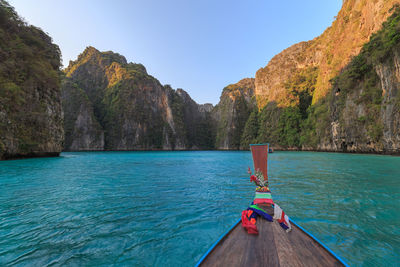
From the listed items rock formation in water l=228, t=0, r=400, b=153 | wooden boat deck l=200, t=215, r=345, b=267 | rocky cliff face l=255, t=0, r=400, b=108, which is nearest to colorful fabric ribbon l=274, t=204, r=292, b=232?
wooden boat deck l=200, t=215, r=345, b=267

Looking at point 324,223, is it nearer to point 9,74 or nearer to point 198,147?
point 9,74

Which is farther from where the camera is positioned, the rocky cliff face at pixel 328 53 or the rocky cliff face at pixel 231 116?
the rocky cliff face at pixel 231 116

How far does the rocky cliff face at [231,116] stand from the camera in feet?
376

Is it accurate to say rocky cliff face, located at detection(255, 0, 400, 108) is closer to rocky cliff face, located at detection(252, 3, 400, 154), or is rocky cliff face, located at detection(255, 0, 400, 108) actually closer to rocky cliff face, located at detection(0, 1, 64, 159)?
rocky cliff face, located at detection(252, 3, 400, 154)

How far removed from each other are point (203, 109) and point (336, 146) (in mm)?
130750

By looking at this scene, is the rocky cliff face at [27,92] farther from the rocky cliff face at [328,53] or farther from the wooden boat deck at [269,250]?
the rocky cliff face at [328,53]

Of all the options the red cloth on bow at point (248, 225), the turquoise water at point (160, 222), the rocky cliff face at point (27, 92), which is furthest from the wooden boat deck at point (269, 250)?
the rocky cliff face at point (27, 92)

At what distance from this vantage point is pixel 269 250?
2.72m

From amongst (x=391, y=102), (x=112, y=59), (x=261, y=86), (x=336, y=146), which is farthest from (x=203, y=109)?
(x=391, y=102)

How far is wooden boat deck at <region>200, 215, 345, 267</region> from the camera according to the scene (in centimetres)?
240

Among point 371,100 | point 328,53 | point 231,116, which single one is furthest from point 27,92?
point 231,116

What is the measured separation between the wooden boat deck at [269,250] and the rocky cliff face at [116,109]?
95066mm

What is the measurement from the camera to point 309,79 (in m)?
72.8

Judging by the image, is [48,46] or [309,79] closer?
[48,46]
